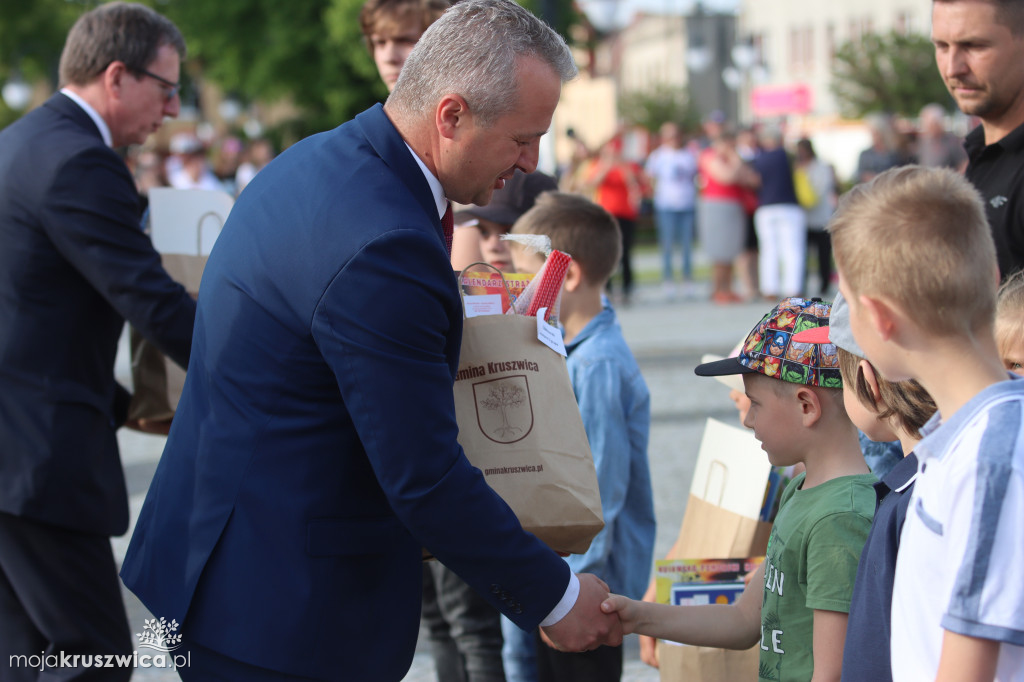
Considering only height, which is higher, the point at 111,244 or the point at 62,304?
the point at 111,244

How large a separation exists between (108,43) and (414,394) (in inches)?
78.5

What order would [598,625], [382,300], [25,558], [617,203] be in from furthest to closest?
[617,203] < [25,558] < [598,625] < [382,300]

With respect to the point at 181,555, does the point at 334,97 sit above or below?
above

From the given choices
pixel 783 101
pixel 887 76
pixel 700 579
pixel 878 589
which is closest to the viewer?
pixel 878 589

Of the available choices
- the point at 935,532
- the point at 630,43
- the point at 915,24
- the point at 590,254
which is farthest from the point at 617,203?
the point at 630,43

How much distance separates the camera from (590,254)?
11.7 feet

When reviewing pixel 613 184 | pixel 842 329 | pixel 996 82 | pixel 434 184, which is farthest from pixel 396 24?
pixel 613 184

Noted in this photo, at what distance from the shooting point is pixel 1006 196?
3264 mm

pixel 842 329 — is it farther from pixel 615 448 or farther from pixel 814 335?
pixel 615 448

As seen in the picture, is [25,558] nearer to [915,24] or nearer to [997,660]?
[997,660]

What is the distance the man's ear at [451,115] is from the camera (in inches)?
85.2

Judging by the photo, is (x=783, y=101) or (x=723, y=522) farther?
(x=783, y=101)

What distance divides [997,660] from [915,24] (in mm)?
52447

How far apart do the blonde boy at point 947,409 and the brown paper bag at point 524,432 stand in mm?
823
